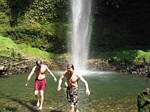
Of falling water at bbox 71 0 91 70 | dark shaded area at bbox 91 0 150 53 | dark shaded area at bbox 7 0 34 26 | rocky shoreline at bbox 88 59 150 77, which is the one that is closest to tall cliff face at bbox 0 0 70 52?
dark shaded area at bbox 7 0 34 26

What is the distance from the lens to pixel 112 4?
38250mm

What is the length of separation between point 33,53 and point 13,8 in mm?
6172

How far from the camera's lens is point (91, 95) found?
68.0 ft

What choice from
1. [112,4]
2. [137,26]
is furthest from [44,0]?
[137,26]

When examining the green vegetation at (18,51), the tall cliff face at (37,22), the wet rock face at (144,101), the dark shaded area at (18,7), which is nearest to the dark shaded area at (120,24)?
the tall cliff face at (37,22)

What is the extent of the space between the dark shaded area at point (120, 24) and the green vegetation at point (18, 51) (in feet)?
16.9

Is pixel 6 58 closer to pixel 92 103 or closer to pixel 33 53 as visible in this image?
pixel 33 53

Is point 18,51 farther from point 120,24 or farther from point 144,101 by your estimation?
point 144,101

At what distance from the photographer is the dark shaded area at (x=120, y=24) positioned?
1503 inches

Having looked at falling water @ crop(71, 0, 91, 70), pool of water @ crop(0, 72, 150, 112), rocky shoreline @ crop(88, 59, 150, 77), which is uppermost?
falling water @ crop(71, 0, 91, 70)

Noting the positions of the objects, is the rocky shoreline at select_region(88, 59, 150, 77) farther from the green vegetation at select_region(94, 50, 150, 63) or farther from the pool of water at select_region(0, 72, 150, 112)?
the pool of water at select_region(0, 72, 150, 112)

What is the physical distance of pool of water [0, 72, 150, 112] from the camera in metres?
17.5

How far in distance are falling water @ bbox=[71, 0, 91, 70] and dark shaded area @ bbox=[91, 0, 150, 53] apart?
2.13ft

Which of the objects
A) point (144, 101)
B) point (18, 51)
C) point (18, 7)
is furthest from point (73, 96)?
point (18, 7)
